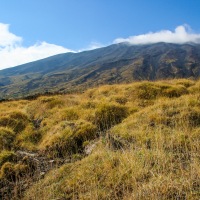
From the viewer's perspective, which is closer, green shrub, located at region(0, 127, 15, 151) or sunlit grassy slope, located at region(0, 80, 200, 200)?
sunlit grassy slope, located at region(0, 80, 200, 200)

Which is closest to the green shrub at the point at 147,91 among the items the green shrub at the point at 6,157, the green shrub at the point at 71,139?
the green shrub at the point at 71,139

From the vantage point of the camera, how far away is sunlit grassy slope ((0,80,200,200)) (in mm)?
5827

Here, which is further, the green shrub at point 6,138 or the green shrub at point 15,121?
the green shrub at point 15,121

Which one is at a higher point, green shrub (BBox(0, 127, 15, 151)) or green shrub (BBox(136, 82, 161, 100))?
green shrub (BBox(136, 82, 161, 100))

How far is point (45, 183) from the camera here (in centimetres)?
696

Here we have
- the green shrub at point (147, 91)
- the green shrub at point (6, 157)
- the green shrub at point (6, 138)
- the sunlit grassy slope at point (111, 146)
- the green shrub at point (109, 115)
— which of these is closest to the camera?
the sunlit grassy slope at point (111, 146)

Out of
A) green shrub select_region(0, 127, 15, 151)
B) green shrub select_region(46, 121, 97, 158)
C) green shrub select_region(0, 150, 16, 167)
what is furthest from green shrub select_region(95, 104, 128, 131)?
green shrub select_region(0, 150, 16, 167)

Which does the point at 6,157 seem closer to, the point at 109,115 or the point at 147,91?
the point at 109,115

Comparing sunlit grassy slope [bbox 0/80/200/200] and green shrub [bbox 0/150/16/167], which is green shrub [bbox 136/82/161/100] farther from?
green shrub [bbox 0/150/16/167]

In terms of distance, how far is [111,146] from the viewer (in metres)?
8.53

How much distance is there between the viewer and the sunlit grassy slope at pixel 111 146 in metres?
5.83

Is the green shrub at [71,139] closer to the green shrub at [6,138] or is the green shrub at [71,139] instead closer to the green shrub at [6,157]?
the green shrub at [6,157]

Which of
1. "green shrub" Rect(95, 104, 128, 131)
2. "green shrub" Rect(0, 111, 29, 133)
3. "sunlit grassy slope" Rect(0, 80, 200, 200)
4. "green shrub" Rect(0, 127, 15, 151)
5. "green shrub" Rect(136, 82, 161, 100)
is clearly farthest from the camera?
"green shrub" Rect(136, 82, 161, 100)

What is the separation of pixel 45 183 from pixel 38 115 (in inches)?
319
